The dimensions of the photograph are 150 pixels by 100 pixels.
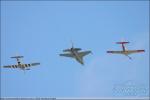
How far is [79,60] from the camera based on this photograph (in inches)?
4082

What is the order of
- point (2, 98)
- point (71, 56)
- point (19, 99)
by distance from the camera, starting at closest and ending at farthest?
point (71, 56) → point (2, 98) → point (19, 99)

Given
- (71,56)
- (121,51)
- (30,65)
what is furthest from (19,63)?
(121,51)

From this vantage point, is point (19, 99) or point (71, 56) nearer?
point (71, 56)

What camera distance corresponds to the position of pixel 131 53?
10862cm

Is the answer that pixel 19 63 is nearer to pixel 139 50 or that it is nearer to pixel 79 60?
pixel 79 60

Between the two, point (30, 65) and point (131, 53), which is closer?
point (131, 53)

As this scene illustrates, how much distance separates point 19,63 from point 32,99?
36.2 feet

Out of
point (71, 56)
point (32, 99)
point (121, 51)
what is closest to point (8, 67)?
point (32, 99)

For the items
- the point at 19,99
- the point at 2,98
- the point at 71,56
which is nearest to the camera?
the point at 71,56

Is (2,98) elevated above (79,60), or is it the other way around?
(79,60)

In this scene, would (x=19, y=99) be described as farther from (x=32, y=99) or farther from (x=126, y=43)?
(x=126, y=43)

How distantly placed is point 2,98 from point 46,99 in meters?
15.6

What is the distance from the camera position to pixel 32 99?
11275 centimetres

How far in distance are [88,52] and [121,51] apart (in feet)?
31.5
